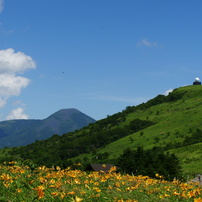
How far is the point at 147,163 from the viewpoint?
64.6 m

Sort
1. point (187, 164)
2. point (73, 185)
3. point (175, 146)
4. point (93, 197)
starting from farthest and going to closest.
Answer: point (175, 146), point (187, 164), point (73, 185), point (93, 197)

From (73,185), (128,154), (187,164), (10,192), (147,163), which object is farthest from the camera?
(187,164)

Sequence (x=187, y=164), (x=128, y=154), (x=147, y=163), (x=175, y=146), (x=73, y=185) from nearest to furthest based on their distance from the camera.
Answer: (x=73, y=185)
(x=147, y=163)
(x=128, y=154)
(x=187, y=164)
(x=175, y=146)

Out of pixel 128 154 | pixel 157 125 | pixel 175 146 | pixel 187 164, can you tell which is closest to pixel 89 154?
pixel 157 125

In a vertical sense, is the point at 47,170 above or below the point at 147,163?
above

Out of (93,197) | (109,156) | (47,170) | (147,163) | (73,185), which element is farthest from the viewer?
(109,156)

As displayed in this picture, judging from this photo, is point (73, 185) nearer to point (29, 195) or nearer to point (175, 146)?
point (29, 195)

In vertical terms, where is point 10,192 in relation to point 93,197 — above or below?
above

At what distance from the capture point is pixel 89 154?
630 feet

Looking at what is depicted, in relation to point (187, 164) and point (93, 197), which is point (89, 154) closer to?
point (187, 164)

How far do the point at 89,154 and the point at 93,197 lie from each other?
187m

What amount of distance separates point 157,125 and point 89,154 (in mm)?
42704

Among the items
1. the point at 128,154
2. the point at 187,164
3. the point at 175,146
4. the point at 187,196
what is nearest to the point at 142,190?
the point at 187,196

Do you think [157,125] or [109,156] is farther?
[157,125]
